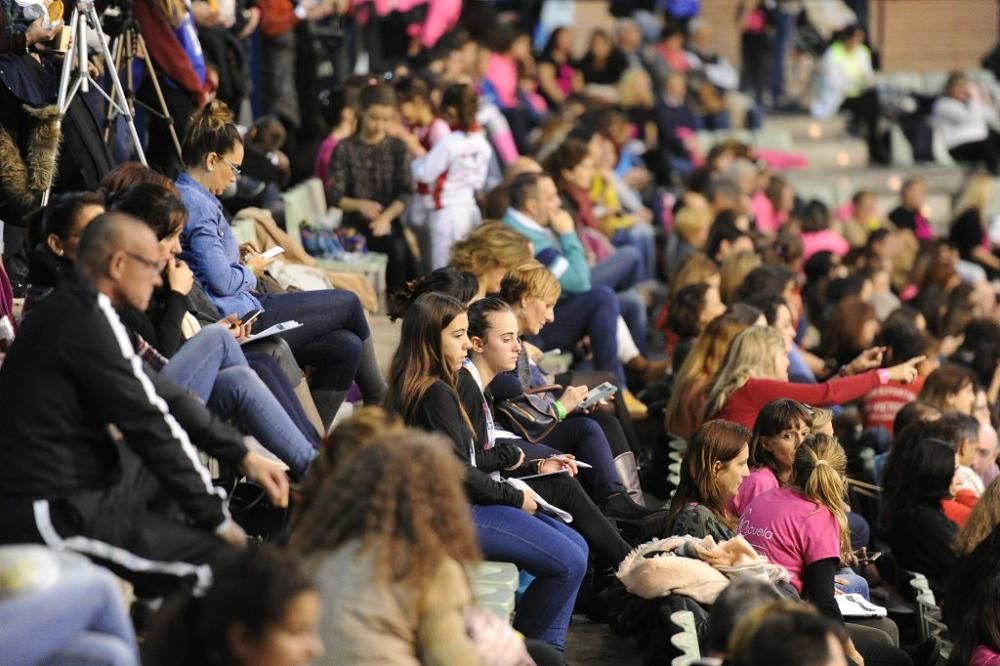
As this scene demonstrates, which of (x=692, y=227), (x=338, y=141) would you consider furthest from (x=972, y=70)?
(x=338, y=141)

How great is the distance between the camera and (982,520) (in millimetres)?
6551

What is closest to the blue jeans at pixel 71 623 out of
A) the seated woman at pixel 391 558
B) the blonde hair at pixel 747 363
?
the seated woman at pixel 391 558

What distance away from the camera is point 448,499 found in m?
3.97

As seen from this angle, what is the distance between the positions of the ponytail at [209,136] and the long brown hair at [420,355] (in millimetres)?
1219

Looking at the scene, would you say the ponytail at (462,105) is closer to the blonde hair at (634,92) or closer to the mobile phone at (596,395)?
the mobile phone at (596,395)

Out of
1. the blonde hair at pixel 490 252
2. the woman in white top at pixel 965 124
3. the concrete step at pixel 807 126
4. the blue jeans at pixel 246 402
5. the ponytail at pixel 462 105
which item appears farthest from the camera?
the concrete step at pixel 807 126

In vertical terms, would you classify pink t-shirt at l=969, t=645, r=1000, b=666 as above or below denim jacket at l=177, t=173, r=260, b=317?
below

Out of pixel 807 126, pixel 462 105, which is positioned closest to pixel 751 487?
pixel 462 105

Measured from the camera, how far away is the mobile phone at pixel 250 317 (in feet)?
19.7

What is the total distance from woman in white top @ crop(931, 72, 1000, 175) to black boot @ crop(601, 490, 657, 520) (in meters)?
12.0

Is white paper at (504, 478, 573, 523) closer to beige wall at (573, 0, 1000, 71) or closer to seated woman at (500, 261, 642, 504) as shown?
seated woman at (500, 261, 642, 504)

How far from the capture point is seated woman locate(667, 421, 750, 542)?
20.3 ft

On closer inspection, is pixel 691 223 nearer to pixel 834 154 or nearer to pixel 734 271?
pixel 734 271

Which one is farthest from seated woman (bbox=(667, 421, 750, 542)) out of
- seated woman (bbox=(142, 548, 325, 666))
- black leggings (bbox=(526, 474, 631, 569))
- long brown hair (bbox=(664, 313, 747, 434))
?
seated woman (bbox=(142, 548, 325, 666))
